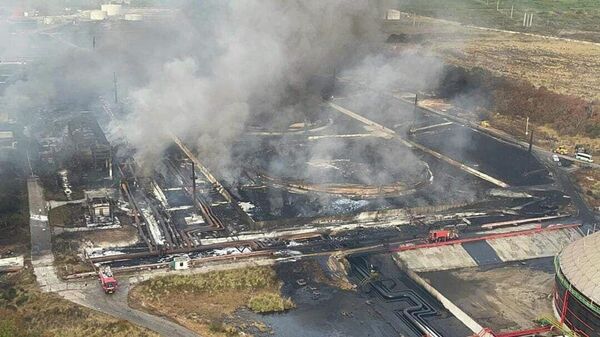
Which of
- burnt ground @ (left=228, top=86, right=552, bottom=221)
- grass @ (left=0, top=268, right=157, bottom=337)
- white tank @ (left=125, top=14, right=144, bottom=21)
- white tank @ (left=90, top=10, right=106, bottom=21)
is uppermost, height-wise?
white tank @ (left=125, top=14, right=144, bottom=21)

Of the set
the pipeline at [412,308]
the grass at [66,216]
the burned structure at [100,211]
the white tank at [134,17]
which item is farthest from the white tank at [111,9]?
the pipeline at [412,308]

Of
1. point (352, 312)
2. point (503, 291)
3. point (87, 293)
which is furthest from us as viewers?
point (503, 291)

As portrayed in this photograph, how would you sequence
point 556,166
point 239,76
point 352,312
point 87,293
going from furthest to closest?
1. point 239,76
2. point 556,166
3. point 87,293
4. point 352,312

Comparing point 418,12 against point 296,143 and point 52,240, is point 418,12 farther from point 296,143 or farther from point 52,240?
point 52,240

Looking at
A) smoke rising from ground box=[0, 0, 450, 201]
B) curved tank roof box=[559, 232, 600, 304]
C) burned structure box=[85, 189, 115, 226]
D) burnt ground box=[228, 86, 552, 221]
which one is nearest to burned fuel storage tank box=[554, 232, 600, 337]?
curved tank roof box=[559, 232, 600, 304]

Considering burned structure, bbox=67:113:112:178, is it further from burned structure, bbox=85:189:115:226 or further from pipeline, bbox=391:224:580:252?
pipeline, bbox=391:224:580:252

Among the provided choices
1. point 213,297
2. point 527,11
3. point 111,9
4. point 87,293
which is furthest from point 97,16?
point 213,297

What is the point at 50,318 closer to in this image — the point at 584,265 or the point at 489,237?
the point at 584,265
